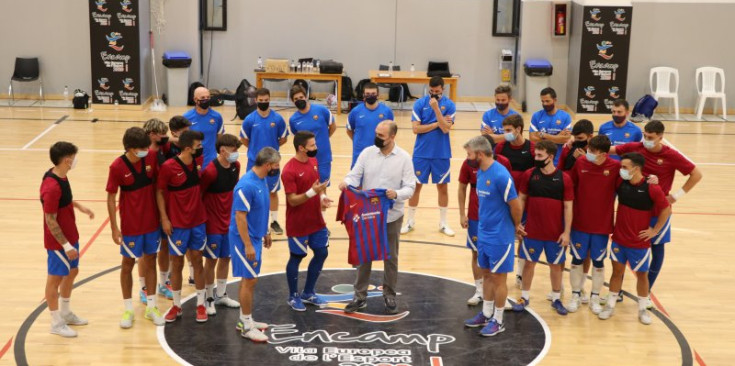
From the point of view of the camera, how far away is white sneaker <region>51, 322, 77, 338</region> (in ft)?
27.9

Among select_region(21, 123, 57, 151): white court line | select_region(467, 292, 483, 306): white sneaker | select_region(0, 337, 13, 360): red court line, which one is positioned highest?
select_region(21, 123, 57, 151): white court line

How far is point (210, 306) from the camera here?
9.08 metres

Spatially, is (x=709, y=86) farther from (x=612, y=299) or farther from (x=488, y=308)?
(x=488, y=308)

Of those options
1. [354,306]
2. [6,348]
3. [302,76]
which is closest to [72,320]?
[6,348]

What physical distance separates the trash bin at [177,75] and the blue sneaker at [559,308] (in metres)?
14.7

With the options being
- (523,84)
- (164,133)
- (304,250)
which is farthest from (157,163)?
(523,84)

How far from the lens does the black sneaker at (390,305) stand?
9195 mm

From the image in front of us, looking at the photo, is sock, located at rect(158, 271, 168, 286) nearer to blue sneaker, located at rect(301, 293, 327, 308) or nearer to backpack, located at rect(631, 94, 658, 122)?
blue sneaker, located at rect(301, 293, 327, 308)

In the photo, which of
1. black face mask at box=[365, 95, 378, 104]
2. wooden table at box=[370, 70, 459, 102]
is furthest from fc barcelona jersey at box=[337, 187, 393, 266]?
wooden table at box=[370, 70, 459, 102]

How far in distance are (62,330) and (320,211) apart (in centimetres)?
273

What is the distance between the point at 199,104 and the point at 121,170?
249cm

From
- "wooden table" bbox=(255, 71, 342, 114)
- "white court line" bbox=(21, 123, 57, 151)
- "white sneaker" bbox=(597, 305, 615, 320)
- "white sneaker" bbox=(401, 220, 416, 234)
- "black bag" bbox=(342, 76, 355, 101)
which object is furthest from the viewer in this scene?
"black bag" bbox=(342, 76, 355, 101)

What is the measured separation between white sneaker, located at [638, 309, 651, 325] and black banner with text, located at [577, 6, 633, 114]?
504 inches

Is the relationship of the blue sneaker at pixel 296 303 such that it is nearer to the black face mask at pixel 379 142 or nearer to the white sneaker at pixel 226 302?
the white sneaker at pixel 226 302
